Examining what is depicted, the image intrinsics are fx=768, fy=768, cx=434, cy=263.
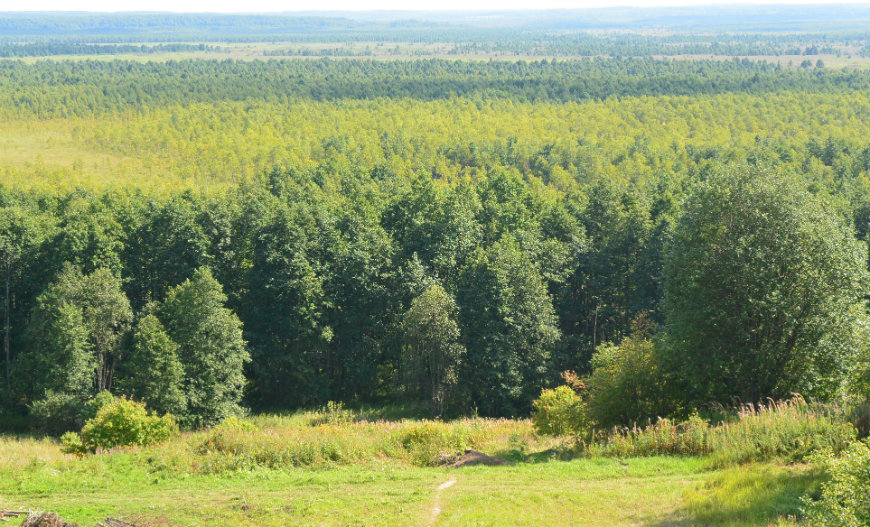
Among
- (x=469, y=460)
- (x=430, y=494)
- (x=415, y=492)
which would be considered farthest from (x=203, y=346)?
(x=430, y=494)

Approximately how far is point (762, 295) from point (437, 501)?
14121mm

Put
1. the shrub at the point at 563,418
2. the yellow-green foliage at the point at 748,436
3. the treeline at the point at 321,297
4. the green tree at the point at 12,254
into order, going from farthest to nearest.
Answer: the green tree at the point at 12,254 → the treeline at the point at 321,297 → the shrub at the point at 563,418 → the yellow-green foliage at the point at 748,436

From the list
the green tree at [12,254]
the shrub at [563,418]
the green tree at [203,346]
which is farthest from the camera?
the green tree at [12,254]

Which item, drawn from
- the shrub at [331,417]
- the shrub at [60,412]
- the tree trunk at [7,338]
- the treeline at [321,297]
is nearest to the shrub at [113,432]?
the treeline at [321,297]

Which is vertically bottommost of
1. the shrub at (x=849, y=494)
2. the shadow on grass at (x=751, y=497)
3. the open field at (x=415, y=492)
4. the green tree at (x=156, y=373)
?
the green tree at (x=156, y=373)

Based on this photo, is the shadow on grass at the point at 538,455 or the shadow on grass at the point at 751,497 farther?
the shadow on grass at the point at 538,455

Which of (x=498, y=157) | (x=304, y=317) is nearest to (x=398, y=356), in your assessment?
(x=304, y=317)

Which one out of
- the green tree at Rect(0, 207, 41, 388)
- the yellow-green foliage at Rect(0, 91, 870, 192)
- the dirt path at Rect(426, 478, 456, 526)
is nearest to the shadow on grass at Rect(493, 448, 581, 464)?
the dirt path at Rect(426, 478, 456, 526)

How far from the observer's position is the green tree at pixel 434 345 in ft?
136

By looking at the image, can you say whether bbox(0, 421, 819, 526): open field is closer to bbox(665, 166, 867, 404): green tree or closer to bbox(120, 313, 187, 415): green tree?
bbox(665, 166, 867, 404): green tree

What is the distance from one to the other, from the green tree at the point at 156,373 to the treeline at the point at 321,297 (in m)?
0.10

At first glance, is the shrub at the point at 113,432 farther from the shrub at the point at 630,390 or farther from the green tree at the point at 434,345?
the shrub at the point at 630,390

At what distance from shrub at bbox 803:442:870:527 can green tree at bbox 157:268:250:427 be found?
32.6m

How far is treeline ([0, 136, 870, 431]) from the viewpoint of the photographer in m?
41.3
